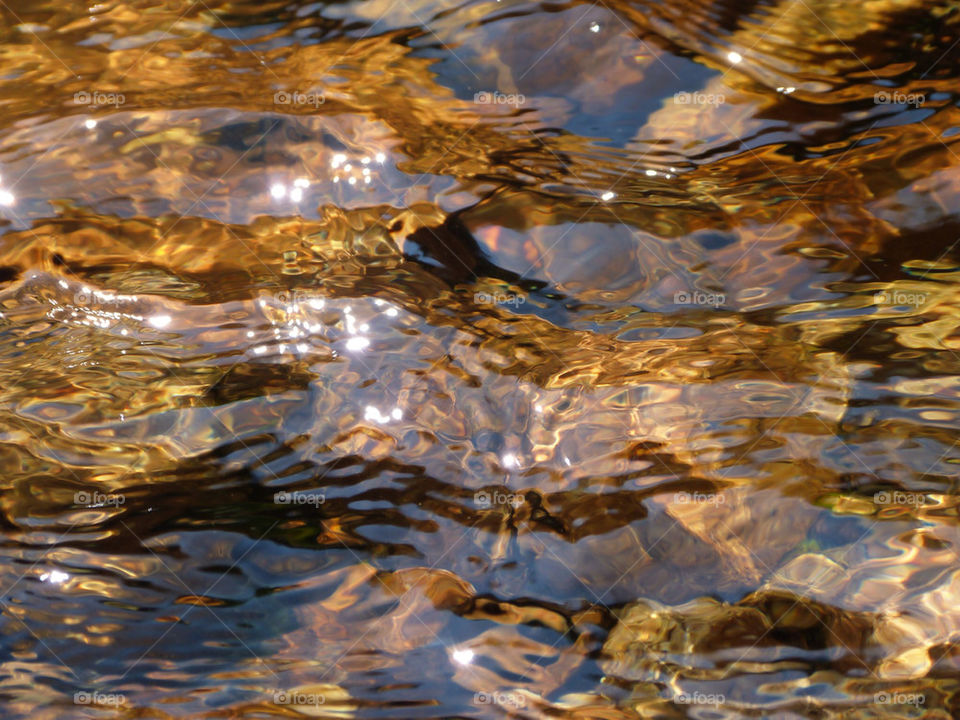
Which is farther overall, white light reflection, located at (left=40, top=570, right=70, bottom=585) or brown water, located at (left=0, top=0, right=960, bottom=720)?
white light reflection, located at (left=40, top=570, right=70, bottom=585)

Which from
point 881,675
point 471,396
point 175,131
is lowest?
point 881,675

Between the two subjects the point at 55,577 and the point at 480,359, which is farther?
the point at 480,359

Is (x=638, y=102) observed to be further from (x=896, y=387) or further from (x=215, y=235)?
(x=215, y=235)

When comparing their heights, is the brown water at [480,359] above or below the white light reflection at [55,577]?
above

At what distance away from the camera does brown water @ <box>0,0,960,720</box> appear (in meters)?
2.23

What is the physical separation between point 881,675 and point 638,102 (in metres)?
2.53

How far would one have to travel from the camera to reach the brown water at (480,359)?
2230 millimetres

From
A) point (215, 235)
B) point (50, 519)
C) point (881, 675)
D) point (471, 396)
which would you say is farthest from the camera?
point (215, 235)

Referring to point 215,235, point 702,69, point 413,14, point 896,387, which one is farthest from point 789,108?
point 215,235

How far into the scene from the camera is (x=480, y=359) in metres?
2.84

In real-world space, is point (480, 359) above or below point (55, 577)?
above

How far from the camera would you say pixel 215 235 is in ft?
10.8

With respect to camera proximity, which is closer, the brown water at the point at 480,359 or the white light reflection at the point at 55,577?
the brown water at the point at 480,359

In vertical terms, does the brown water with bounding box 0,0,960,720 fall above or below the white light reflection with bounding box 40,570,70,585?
above
